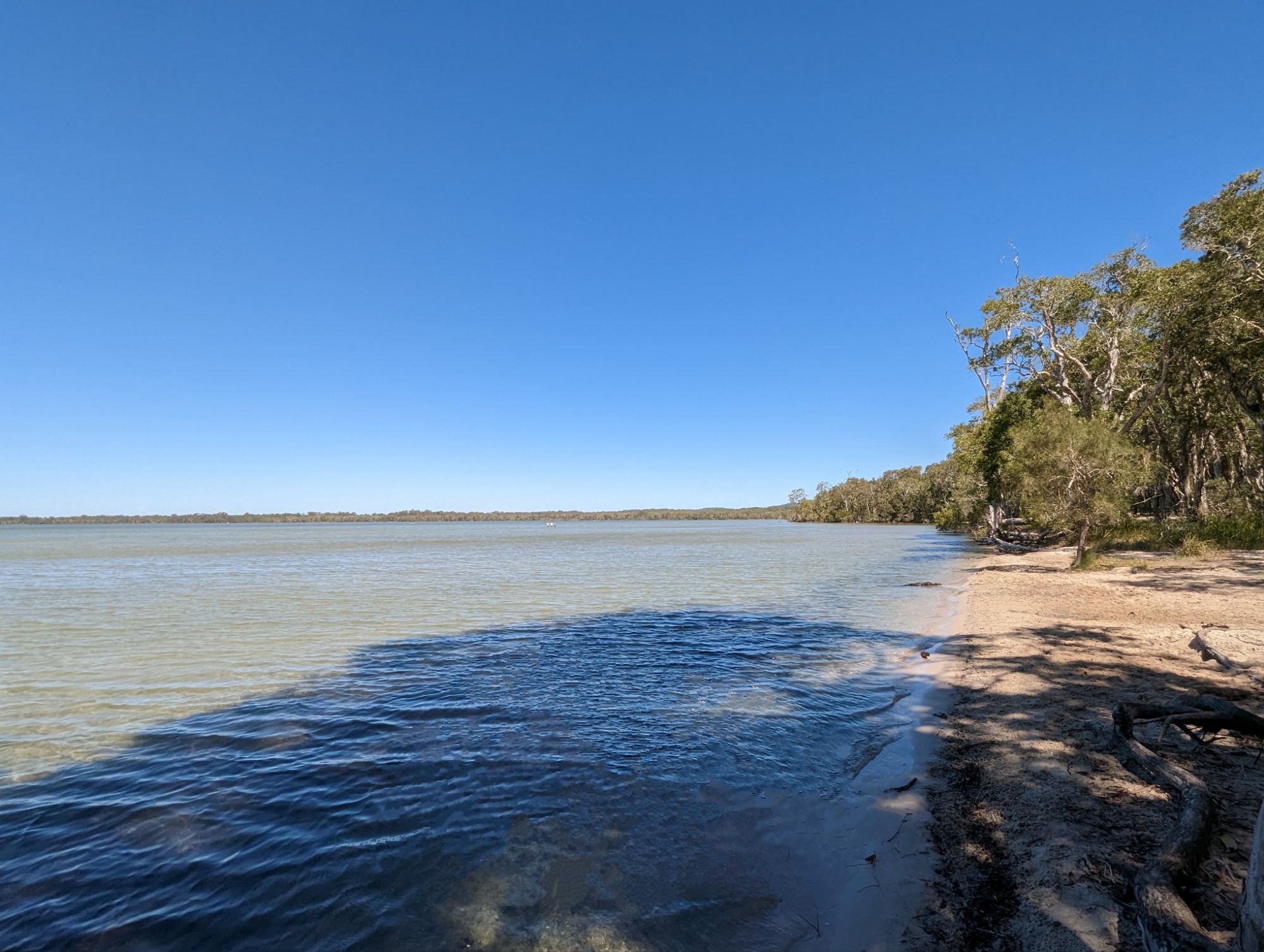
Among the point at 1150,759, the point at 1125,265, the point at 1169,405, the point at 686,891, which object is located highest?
the point at 1125,265

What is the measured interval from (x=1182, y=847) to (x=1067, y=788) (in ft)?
6.17

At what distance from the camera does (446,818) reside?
20.7 feet

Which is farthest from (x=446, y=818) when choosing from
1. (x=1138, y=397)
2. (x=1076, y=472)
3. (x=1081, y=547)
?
(x=1138, y=397)

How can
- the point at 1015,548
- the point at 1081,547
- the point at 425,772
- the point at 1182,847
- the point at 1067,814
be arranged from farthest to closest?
the point at 1015,548 → the point at 1081,547 → the point at 425,772 → the point at 1067,814 → the point at 1182,847

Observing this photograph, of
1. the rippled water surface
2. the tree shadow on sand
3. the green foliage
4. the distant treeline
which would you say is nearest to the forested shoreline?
the green foliage

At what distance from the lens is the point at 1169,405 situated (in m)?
32.3

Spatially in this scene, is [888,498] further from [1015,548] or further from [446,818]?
[446,818]

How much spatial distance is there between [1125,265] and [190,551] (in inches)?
3086

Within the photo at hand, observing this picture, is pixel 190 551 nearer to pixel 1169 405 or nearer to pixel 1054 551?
pixel 1054 551

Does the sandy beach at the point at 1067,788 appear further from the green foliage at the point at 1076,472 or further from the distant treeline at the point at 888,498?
the distant treeline at the point at 888,498

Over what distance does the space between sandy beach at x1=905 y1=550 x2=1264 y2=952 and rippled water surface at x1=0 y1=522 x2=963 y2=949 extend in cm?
123

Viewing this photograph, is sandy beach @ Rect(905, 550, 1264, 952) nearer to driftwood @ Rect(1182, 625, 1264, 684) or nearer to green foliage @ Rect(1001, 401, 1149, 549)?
driftwood @ Rect(1182, 625, 1264, 684)

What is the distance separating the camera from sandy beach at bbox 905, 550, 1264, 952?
3988 millimetres

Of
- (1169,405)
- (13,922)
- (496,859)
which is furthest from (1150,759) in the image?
(1169,405)
